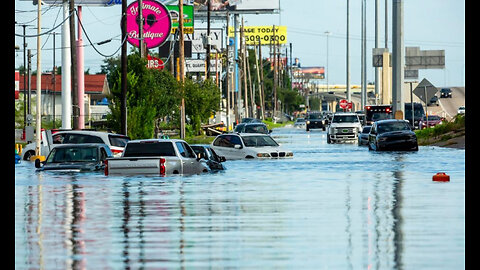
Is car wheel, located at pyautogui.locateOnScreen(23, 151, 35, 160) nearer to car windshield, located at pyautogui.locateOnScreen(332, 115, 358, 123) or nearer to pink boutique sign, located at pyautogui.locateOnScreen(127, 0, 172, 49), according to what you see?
car windshield, located at pyautogui.locateOnScreen(332, 115, 358, 123)

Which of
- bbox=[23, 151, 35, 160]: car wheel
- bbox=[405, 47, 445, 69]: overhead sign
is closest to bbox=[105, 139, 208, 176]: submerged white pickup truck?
bbox=[23, 151, 35, 160]: car wheel

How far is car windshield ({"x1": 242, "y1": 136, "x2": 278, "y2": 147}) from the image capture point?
4738cm

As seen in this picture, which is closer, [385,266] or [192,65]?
[385,266]

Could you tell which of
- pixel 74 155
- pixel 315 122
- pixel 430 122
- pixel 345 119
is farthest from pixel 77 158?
pixel 315 122

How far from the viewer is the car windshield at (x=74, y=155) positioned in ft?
113

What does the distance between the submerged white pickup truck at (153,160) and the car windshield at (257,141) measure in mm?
14382

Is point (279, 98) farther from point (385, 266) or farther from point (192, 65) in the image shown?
point (385, 266)

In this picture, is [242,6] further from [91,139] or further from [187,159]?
[187,159]

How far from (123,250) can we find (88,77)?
13479 centimetres

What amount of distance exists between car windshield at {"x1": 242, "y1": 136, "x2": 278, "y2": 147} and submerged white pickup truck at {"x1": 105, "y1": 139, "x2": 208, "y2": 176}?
47.2ft

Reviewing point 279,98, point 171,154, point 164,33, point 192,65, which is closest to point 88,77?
point 192,65

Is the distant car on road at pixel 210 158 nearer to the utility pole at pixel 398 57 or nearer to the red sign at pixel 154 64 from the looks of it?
the utility pole at pixel 398 57
